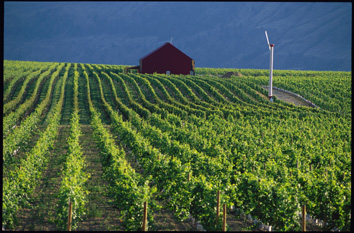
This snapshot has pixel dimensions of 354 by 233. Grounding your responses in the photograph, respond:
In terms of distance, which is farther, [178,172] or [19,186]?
[178,172]

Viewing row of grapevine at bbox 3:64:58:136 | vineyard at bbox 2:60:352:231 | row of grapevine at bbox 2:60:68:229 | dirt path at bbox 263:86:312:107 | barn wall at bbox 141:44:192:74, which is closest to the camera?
row of grapevine at bbox 2:60:68:229

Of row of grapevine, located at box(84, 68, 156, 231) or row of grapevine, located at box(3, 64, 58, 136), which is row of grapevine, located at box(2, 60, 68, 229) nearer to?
row of grapevine, located at box(84, 68, 156, 231)

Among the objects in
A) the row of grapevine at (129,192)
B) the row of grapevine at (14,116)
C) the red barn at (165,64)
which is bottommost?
the row of grapevine at (129,192)

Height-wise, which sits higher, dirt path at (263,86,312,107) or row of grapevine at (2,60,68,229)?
dirt path at (263,86,312,107)

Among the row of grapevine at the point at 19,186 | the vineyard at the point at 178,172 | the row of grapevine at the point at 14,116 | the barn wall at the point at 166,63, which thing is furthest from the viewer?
the barn wall at the point at 166,63

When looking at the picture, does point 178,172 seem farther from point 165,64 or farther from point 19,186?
point 165,64

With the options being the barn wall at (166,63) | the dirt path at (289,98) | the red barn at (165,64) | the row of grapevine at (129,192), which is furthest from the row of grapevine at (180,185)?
the red barn at (165,64)

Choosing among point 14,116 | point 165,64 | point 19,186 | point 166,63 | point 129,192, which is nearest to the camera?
point 129,192

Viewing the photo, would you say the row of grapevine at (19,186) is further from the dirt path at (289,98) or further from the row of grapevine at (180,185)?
the dirt path at (289,98)

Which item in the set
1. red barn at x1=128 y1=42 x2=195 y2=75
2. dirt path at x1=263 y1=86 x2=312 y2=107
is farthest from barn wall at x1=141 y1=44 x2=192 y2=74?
dirt path at x1=263 y1=86 x2=312 y2=107

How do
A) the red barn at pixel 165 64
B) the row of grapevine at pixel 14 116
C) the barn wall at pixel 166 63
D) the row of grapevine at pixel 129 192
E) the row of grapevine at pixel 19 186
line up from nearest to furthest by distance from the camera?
the row of grapevine at pixel 129 192 < the row of grapevine at pixel 19 186 < the row of grapevine at pixel 14 116 < the barn wall at pixel 166 63 < the red barn at pixel 165 64

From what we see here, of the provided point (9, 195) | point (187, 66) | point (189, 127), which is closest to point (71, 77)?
point (187, 66)

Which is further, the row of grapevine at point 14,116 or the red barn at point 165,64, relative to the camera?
the red barn at point 165,64

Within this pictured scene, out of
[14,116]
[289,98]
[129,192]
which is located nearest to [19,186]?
[129,192]
